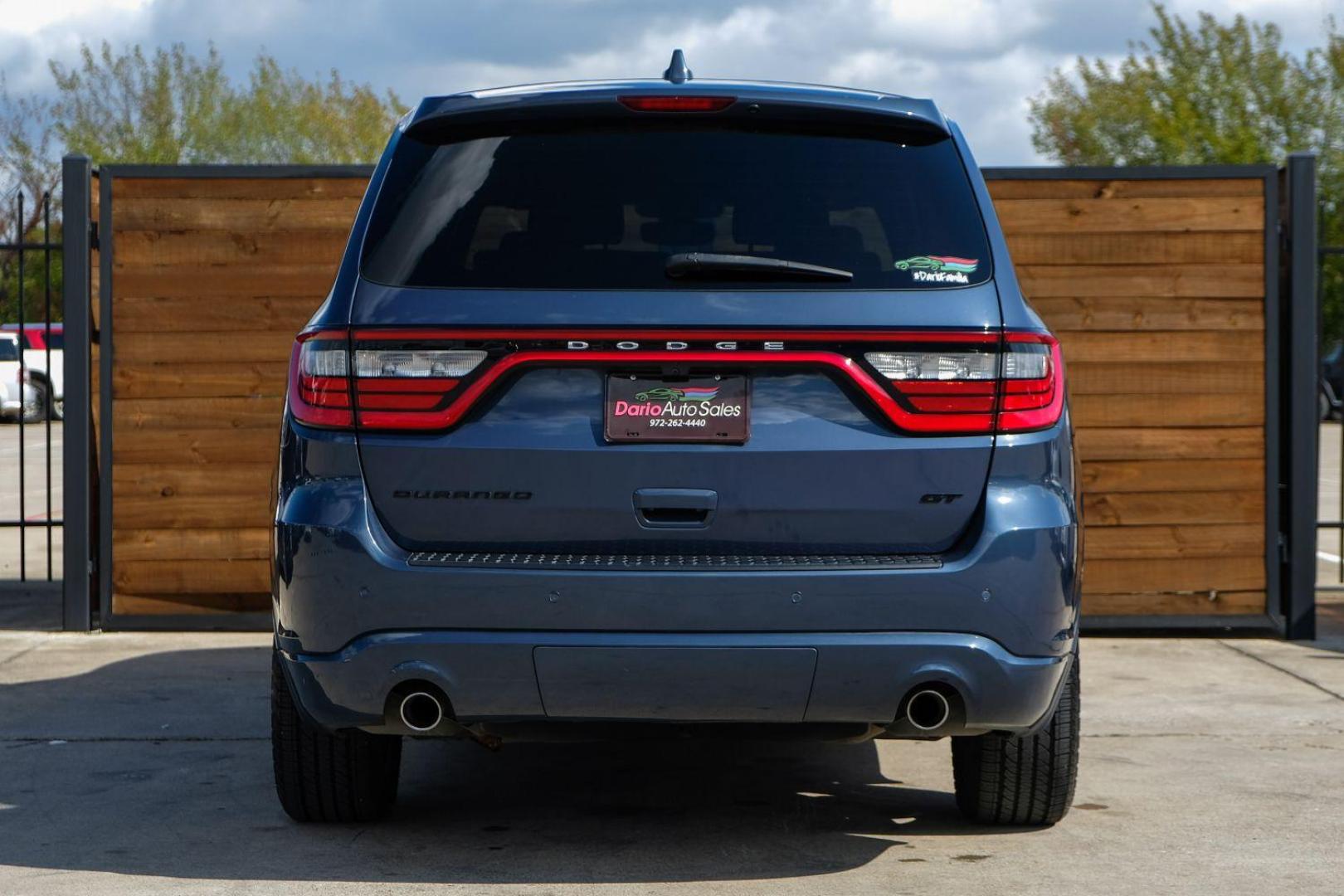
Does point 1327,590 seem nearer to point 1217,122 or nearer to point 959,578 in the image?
point 959,578

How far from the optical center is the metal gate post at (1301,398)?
8.07 m

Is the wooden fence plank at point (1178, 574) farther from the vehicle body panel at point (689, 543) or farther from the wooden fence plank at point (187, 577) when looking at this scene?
the vehicle body panel at point (689, 543)

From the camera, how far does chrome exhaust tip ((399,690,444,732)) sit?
3.99m

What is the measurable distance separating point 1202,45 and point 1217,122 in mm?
2347

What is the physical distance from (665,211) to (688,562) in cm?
81

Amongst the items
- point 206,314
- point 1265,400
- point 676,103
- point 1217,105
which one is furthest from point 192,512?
point 1217,105

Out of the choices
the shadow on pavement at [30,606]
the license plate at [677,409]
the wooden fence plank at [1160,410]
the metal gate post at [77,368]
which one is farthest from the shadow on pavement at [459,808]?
the wooden fence plank at [1160,410]

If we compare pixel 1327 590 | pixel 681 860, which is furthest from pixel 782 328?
pixel 1327 590

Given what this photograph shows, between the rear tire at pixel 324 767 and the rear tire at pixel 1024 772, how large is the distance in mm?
1537

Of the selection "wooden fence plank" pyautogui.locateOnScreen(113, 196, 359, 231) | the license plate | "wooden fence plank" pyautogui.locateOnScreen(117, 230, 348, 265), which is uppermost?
"wooden fence plank" pyautogui.locateOnScreen(113, 196, 359, 231)

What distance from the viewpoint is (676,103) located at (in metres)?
4.14

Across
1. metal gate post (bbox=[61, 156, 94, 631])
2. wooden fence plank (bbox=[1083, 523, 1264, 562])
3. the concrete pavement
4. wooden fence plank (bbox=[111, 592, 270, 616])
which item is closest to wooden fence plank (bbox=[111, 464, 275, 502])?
metal gate post (bbox=[61, 156, 94, 631])

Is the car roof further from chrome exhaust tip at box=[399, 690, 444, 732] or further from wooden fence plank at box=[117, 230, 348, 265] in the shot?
wooden fence plank at box=[117, 230, 348, 265]

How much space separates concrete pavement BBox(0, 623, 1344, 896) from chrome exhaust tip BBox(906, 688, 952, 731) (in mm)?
445
